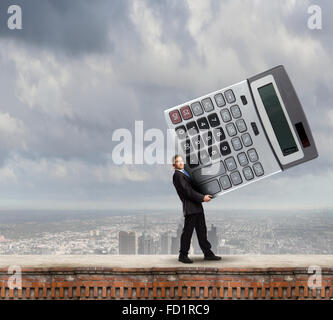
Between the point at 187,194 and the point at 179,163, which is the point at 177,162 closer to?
the point at 179,163

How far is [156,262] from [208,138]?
159cm

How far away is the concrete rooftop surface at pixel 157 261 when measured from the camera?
15.1ft

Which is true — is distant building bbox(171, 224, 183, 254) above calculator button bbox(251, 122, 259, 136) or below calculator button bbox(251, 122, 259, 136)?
below

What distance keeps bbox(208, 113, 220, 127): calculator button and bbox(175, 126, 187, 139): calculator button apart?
0.29m

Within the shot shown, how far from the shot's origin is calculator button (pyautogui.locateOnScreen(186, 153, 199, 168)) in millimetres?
4367

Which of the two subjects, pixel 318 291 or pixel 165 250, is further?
pixel 165 250

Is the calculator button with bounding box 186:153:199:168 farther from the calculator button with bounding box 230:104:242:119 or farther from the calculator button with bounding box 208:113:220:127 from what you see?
the calculator button with bounding box 230:104:242:119

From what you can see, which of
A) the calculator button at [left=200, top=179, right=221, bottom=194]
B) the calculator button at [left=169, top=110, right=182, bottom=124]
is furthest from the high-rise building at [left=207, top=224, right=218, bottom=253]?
the calculator button at [left=169, top=110, right=182, bottom=124]

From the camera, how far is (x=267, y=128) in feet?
14.2

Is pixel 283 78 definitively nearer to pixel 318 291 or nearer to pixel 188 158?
pixel 188 158

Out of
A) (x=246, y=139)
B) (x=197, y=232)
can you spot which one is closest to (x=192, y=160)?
(x=246, y=139)

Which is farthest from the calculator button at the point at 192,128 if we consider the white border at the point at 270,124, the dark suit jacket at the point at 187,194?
the white border at the point at 270,124
